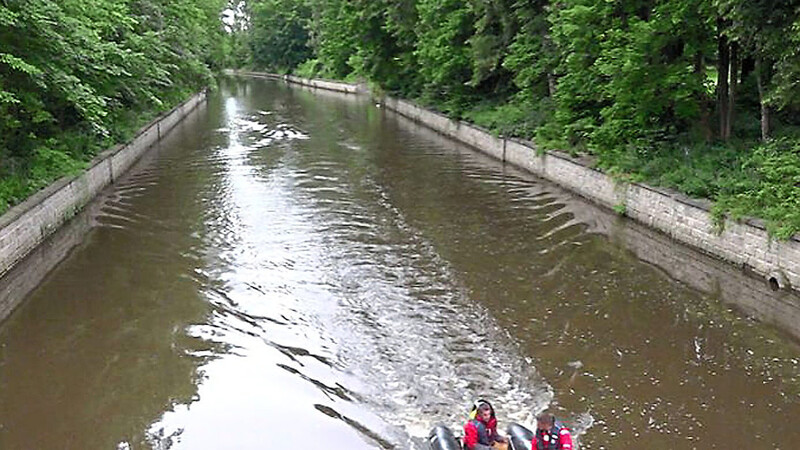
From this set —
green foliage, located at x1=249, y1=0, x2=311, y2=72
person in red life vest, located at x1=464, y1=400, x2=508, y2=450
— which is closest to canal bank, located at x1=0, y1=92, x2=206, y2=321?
person in red life vest, located at x1=464, y1=400, x2=508, y2=450

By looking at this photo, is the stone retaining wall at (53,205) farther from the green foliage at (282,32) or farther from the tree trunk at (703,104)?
the green foliage at (282,32)

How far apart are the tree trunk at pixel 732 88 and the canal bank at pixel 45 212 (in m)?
15.8

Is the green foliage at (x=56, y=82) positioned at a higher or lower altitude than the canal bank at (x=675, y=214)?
higher

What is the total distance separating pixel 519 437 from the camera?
8.57 meters

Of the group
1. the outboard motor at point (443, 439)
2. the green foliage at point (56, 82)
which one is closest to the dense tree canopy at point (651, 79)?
the outboard motor at point (443, 439)

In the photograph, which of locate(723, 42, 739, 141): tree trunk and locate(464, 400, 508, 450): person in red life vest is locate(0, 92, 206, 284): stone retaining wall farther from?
locate(723, 42, 739, 141): tree trunk

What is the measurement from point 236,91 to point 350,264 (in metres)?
69.9

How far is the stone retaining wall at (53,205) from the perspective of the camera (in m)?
15.2

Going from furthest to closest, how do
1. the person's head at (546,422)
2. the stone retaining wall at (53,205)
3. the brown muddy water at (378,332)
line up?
the stone retaining wall at (53,205)
the brown muddy water at (378,332)
the person's head at (546,422)

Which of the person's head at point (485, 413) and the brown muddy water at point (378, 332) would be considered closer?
the person's head at point (485, 413)

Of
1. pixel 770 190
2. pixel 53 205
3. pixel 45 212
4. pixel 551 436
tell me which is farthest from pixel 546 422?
pixel 53 205

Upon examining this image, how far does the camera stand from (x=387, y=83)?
53.6 m

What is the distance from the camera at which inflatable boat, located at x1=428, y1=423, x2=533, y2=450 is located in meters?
8.42

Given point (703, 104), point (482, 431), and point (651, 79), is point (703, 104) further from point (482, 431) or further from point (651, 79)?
point (482, 431)
